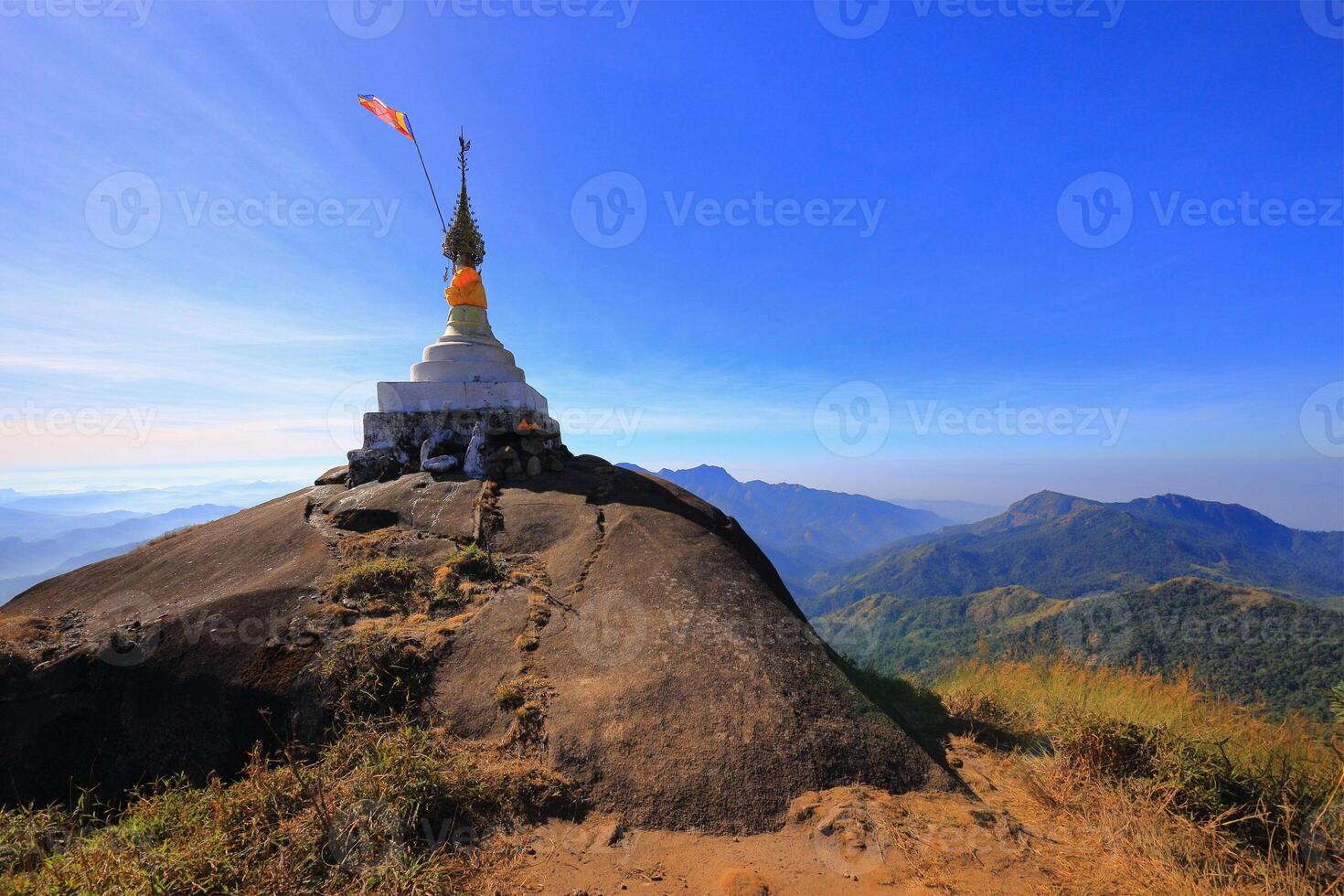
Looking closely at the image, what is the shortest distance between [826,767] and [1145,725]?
3415mm

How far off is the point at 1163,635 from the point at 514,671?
1502 inches

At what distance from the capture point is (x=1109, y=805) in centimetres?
452

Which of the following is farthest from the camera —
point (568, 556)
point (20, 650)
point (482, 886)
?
point (568, 556)

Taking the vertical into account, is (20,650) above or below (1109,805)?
above

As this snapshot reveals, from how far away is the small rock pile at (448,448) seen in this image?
11.8 meters

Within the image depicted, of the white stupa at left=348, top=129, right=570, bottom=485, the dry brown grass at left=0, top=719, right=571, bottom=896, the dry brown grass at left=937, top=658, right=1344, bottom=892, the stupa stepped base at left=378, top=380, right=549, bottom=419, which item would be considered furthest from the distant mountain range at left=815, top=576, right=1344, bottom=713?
the stupa stepped base at left=378, top=380, right=549, bottom=419

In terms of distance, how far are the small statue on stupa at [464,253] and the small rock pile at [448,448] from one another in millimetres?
4094

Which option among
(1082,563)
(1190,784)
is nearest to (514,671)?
(1190,784)

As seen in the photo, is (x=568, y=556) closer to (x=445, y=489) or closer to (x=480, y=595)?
(x=480, y=595)

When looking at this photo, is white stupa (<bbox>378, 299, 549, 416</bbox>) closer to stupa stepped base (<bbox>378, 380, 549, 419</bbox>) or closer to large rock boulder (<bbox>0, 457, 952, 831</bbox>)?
stupa stepped base (<bbox>378, 380, 549, 419</bbox>)

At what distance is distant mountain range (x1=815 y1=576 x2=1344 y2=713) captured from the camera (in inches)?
598

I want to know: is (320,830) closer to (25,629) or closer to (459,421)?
(25,629)

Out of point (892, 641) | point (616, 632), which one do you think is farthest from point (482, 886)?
point (892, 641)

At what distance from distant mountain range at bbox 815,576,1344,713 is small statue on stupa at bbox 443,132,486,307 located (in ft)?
46.7
